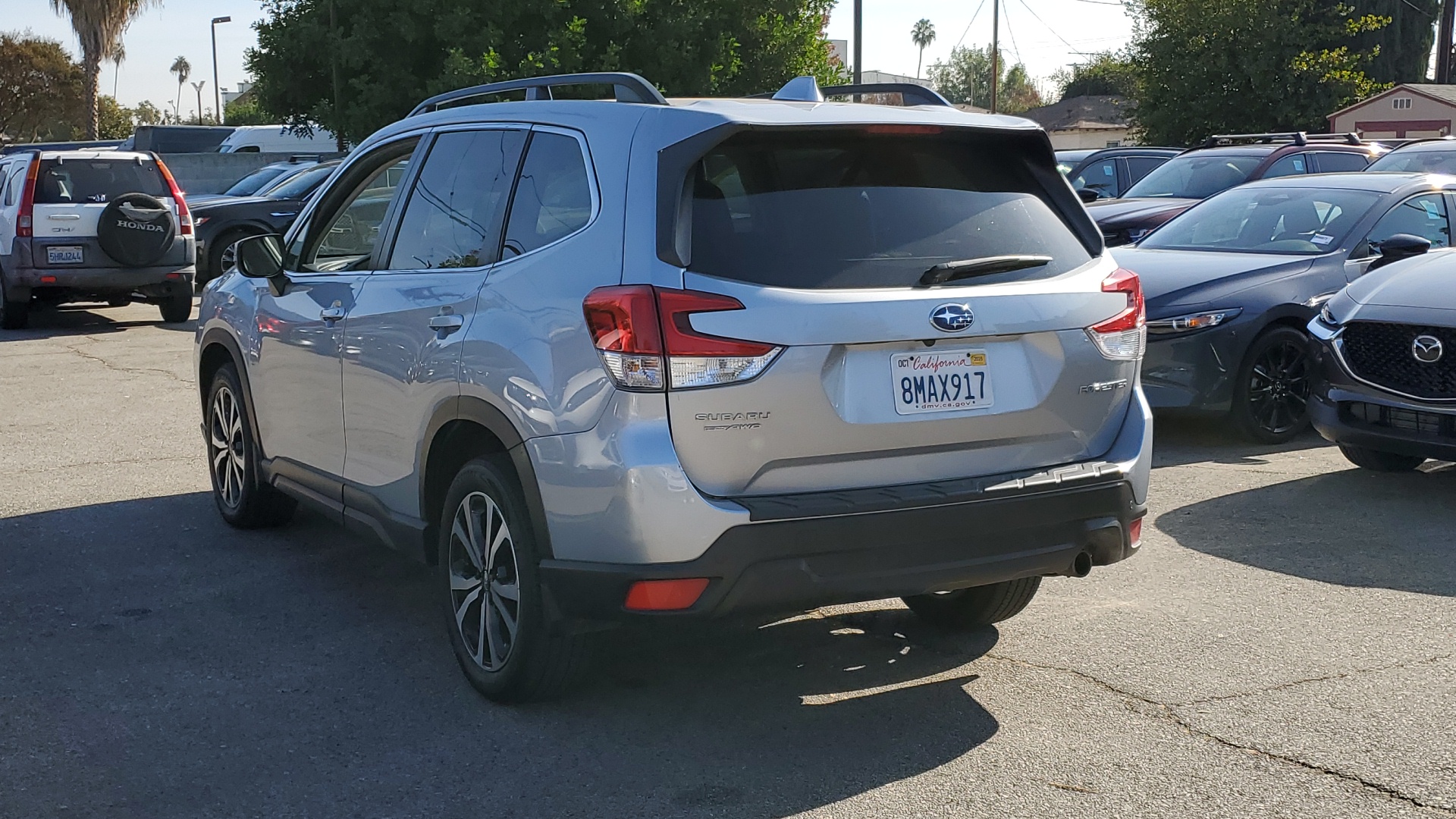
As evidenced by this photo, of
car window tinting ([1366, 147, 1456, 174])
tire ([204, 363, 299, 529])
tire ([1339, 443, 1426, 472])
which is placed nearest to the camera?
tire ([204, 363, 299, 529])

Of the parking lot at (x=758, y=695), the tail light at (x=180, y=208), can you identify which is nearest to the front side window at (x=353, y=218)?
the parking lot at (x=758, y=695)

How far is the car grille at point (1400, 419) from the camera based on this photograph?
7.02 m

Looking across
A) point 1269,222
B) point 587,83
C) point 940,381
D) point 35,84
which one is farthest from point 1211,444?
point 35,84

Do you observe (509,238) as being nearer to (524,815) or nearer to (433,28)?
(524,815)

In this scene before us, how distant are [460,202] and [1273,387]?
5.79 meters

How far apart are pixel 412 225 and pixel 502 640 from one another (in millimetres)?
1528

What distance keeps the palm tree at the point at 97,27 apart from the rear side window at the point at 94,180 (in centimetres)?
3564

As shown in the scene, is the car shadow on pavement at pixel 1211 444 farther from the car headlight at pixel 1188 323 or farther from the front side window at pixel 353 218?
the front side window at pixel 353 218

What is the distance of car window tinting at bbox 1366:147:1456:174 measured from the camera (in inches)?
506

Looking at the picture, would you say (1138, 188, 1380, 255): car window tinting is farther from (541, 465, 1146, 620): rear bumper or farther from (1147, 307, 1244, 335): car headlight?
(541, 465, 1146, 620): rear bumper

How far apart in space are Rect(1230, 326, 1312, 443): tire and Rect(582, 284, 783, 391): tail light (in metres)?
5.78

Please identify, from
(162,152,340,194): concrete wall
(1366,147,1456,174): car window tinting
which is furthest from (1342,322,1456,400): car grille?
(162,152,340,194): concrete wall

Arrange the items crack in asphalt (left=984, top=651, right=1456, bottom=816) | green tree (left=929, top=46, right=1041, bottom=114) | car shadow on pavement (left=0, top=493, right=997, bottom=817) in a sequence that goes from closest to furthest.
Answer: crack in asphalt (left=984, top=651, right=1456, bottom=816)
car shadow on pavement (left=0, top=493, right=997, bottom=817)
green tree (left=929, top=46, right=1041, bottom=114)

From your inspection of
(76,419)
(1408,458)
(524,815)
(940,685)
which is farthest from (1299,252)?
(76,419)
